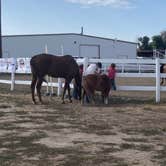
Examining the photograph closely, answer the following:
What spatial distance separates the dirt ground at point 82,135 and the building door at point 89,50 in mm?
50196

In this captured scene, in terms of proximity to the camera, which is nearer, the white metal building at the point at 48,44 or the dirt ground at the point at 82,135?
the dirt ground at the point at 82,135

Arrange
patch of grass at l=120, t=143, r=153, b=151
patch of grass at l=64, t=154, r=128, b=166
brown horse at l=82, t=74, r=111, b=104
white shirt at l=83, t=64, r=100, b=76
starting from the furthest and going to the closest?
white shirt at l=83, t=64, r=100, b=76 < brown horse at l=82, t=74, r=111, b=104 < patch of grass at l=120, t=143, r=153, b=151 < patch of grass at l=64, t=154, r=128, b=166

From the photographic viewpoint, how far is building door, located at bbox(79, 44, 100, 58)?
65.5 metres

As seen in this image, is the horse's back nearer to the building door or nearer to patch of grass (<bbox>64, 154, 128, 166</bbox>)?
patch of grass (<bbox>64, 154, 128, 166</bbox>)

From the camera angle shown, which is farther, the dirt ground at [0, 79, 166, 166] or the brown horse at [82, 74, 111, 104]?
the brown horse at [82, 74, 111, 104]

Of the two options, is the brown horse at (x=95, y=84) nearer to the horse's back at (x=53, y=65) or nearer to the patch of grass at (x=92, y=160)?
the horse's back at (x=53, y=65)

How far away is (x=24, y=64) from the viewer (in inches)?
927

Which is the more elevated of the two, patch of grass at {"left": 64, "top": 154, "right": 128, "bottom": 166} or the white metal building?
the white metal building

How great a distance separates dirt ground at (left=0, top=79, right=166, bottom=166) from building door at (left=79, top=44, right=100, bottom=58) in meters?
50.2

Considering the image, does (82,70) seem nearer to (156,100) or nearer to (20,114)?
(156,100)

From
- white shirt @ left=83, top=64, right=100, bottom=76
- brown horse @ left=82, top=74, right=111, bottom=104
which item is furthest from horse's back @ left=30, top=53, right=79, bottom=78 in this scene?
brown horse @ left=82, top=74, right=111, bottom=104

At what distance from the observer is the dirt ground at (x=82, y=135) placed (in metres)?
7.70

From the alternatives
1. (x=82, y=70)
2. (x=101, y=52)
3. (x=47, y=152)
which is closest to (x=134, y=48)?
(x=101, y=52)

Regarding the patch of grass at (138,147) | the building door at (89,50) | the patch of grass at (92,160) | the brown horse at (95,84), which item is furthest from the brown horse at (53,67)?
the building door at (89,50)
